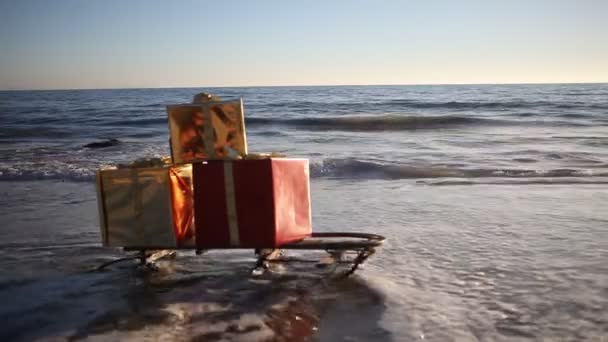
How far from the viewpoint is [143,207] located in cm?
500

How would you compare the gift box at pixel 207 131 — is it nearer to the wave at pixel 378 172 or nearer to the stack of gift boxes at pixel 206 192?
the stack of gift boxes at pixel 206 192

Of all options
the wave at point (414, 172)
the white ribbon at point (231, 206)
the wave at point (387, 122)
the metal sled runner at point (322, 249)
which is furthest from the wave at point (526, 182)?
the wave at point (387, 122)

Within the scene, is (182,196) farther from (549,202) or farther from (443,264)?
(549,202)

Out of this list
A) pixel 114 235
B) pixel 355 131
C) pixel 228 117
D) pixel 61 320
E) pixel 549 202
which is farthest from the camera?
pixel 355 131

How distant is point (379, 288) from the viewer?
16.2 ft

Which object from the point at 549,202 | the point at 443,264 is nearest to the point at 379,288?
the point at 443,264

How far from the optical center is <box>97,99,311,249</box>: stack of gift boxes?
473 centimetres

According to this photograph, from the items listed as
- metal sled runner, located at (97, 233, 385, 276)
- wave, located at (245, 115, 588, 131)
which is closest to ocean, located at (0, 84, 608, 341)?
metal sled runner, located at (97, 233, 385, 276)

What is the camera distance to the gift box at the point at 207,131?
4711 mm

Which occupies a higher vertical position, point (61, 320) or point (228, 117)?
point (228, 117)

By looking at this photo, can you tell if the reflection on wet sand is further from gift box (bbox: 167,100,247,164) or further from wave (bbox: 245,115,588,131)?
wave (bbox: 245,115,588,131)

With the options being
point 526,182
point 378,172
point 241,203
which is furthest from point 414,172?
point 241,203

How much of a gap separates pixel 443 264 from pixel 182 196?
2.48 meters

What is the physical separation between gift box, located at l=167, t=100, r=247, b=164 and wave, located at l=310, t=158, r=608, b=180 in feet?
24.8
